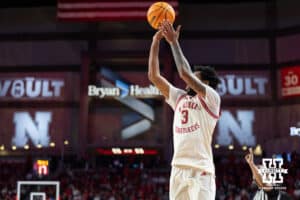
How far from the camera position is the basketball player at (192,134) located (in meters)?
4.55

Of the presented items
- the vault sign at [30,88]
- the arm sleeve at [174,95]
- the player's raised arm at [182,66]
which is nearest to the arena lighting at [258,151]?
the vault sign at [30,88]

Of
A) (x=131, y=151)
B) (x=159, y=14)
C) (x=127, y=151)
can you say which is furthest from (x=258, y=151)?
(x=159, y=14)

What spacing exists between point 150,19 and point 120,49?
16488mm

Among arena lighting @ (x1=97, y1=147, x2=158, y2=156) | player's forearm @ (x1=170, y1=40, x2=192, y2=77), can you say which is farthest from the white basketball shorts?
arena lighting @ (x1=97, y1=147, x2=158, y2=156)

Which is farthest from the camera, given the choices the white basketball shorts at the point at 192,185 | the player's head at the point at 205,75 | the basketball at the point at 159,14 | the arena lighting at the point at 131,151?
the arena lighting at the point at 131,151

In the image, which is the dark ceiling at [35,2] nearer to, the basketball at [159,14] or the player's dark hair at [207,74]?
the basketball at [159,14]

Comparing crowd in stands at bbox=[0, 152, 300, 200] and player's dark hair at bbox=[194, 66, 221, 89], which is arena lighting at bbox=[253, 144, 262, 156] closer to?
crowd in stands at bbox=[0, 152, 300, 200]

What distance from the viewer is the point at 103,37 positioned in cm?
2234

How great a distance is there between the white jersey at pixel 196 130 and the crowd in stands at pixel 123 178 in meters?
13.7

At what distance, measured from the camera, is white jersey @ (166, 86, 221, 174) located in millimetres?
4618

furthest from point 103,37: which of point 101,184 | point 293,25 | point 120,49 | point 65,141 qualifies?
point 293,25

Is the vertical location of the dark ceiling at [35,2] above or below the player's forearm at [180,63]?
above

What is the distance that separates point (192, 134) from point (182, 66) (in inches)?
23.5

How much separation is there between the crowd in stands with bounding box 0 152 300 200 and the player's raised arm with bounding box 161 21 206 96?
13920 millimetres
